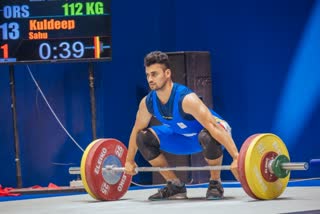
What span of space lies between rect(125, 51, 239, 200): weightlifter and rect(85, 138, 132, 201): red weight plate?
252 millimetres

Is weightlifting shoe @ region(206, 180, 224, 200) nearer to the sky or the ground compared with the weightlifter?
nearer to the ground

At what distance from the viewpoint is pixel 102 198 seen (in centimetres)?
611

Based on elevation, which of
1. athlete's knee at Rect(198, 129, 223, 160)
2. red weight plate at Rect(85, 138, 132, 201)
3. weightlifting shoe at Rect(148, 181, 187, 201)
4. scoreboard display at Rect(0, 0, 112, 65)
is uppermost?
scoreboard display at Rect(0, 0, 112, 65)

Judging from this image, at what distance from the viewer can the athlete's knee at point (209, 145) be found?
5.49 m

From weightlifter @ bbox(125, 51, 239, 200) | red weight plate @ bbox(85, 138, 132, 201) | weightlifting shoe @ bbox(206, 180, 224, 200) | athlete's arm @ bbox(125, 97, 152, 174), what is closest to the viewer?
weightlifter @ bbox(125, 51, 239, 200)

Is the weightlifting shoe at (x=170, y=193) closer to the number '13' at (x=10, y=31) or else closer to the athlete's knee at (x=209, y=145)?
the athlete's knee at (x=209, y=145)

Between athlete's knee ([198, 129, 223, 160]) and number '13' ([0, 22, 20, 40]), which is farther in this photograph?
number '13' ([0, 22, 20, 40])

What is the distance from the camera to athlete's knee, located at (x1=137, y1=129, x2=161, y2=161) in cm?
582

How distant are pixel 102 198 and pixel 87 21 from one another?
2.26 metres

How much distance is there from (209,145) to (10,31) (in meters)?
3.01

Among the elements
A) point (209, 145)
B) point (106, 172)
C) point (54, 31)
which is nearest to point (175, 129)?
point (209, 145)

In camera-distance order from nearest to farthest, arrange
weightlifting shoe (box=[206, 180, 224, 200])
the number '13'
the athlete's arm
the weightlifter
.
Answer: the weightlifter, weightlifting shoe (box=[206, 180, 224, 200]), the athlete's arm, the number '13'

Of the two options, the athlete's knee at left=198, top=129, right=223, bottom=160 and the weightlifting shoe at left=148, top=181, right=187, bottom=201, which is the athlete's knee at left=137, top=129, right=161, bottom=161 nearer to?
the weightlifting shoe at left=148, top=181, right=187, bottom=201

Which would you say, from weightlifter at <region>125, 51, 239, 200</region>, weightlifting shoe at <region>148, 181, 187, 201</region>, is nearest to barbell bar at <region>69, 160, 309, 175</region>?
weightlifter at <region>125, 51, 239, 200</region>
